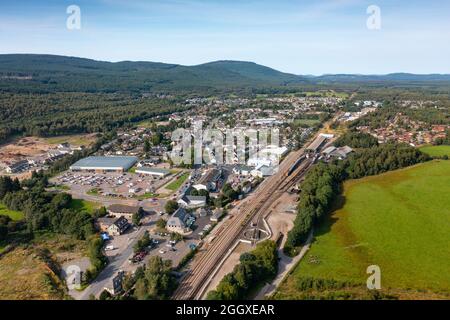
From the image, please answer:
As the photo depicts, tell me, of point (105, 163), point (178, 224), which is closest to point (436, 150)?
point (178, 224)

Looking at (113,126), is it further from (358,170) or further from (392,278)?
(392,278)

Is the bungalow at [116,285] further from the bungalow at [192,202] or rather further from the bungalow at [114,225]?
the bungalow at [192,202]

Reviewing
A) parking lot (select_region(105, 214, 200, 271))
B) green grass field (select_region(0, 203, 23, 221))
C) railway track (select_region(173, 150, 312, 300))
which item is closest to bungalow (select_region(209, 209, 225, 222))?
railway track (select_region(173, 150, 312, 300))

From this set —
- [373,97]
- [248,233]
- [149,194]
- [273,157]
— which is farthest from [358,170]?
[373,97]

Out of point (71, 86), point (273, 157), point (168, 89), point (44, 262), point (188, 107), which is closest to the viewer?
point (44, 262)

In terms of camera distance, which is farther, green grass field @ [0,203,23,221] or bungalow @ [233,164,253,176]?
bungalow @ [233,164,253,176]
